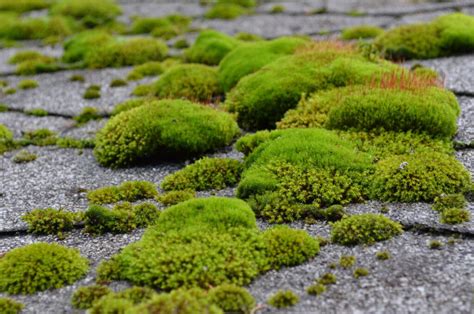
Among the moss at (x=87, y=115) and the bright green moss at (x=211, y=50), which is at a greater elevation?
the bright green moss at (x=211, y=50)

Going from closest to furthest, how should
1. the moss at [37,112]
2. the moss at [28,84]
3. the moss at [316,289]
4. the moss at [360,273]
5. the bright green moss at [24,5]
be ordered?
the moss at [316,289] → the moss at [360,273] → the moss at [37,112] → the moss at [28,84] → the bright green moss at [24,5]

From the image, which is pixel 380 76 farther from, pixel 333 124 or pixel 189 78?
pixel 189 78

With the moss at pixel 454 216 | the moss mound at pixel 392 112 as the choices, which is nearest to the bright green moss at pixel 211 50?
the moss mound at pixel 392 112

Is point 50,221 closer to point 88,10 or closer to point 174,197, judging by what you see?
point 174,197

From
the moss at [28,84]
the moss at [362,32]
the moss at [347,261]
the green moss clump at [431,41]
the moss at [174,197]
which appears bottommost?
the moss at [28,84]

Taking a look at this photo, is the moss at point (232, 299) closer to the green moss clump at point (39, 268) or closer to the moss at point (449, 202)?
the green moss clump at point (39, 268)

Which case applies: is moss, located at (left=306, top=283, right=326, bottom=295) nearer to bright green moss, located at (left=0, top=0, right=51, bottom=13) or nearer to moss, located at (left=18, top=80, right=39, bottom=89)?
moss, located at (left=18, top=80, right=39, bottom=89)

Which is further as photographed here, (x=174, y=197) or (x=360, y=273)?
(x=174, y=197)

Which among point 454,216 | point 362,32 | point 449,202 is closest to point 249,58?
point 362,32
